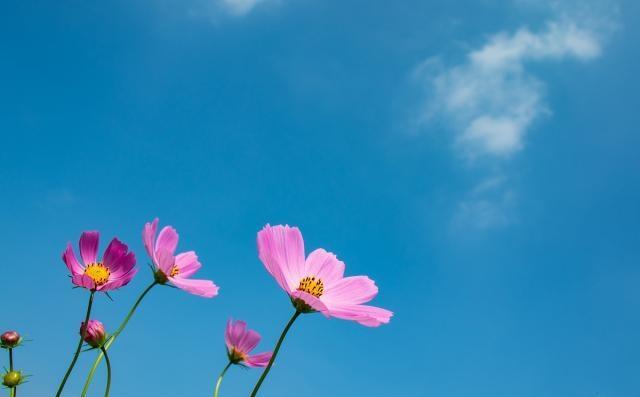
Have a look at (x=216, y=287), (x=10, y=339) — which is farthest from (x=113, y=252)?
(x=10, y=339)

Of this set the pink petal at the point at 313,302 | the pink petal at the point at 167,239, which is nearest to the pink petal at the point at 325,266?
the pink petal at the point at 313,302

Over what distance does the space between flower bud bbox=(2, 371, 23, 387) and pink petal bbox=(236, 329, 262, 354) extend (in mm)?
508

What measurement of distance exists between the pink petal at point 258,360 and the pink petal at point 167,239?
11.9 inches

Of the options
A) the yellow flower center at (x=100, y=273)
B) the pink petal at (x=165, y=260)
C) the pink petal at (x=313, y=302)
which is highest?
the pink petal at (x=165, y=260)

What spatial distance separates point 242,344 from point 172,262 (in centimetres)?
24

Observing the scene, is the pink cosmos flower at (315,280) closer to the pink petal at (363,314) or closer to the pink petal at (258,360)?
the pink petal at (363,314)

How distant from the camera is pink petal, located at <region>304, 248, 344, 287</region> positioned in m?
1.15

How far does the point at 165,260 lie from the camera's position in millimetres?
1323

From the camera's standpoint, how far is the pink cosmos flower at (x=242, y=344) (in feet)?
4.44

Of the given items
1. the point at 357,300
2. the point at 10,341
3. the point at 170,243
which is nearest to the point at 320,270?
the point at 357,300

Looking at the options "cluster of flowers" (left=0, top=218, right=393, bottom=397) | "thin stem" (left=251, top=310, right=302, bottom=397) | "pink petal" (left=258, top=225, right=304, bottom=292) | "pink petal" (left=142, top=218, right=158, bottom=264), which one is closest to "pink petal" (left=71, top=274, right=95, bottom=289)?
"cluster of flowers" (left=0, top=218, right=393, bottom=397)

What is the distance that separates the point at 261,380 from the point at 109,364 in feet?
1.93

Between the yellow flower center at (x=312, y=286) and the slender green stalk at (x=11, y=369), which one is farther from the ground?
the yellow flower center at (x=312, y=286)

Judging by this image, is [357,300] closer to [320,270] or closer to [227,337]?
[320,270]
